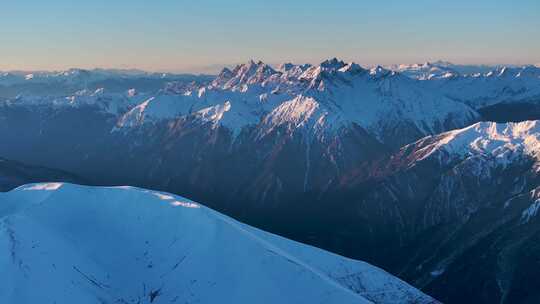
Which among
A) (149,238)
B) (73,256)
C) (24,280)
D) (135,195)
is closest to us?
(24,280)

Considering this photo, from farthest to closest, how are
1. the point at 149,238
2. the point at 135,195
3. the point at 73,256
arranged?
the point at 135,195, the point at 149,238, the point at 73,256

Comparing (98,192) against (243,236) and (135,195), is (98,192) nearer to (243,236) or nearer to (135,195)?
(135,195)

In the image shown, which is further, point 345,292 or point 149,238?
point 149,238

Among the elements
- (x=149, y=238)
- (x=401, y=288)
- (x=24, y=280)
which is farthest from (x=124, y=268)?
(x=401, y=288)

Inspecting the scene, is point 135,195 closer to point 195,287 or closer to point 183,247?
point 183,247

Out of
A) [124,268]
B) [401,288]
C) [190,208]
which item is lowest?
[401,288]

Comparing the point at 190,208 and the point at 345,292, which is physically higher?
the point at 190,208
